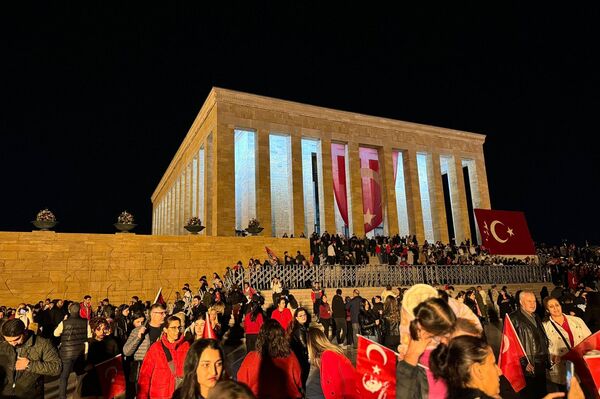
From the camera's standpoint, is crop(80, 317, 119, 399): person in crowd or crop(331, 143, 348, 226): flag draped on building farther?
crop(331, 143, 348, 226): flag draped on building

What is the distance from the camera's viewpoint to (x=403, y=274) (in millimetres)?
20125

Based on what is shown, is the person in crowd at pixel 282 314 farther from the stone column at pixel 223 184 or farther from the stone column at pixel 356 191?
the stone column at pixel 356 191

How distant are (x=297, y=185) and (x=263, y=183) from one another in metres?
2.39

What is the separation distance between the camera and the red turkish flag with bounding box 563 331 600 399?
3141 mm

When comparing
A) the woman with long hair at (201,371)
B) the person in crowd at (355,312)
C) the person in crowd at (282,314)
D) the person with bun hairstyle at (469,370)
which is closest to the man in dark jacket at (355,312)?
the person in crowd at (355,312)

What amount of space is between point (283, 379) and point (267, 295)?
12.7 meters

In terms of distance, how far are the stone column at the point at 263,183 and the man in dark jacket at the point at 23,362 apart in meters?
22.0

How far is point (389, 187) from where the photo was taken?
32.2 metres

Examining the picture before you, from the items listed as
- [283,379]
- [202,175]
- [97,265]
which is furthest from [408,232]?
[283,379]

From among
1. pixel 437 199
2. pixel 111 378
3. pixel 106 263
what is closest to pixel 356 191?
pixel 437 199

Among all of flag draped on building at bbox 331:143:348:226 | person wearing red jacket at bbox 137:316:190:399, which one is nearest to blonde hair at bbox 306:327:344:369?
person wearing red jacket at bbox 137:316:190:399

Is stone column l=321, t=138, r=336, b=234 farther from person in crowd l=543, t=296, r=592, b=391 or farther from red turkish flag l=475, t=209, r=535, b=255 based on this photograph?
person in crowd l=543, t=296, r=592, b=391

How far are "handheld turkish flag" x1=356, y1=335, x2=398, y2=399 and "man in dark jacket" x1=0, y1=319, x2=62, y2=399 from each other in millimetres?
3223

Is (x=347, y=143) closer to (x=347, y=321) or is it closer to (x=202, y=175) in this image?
(x=202, y=175)
